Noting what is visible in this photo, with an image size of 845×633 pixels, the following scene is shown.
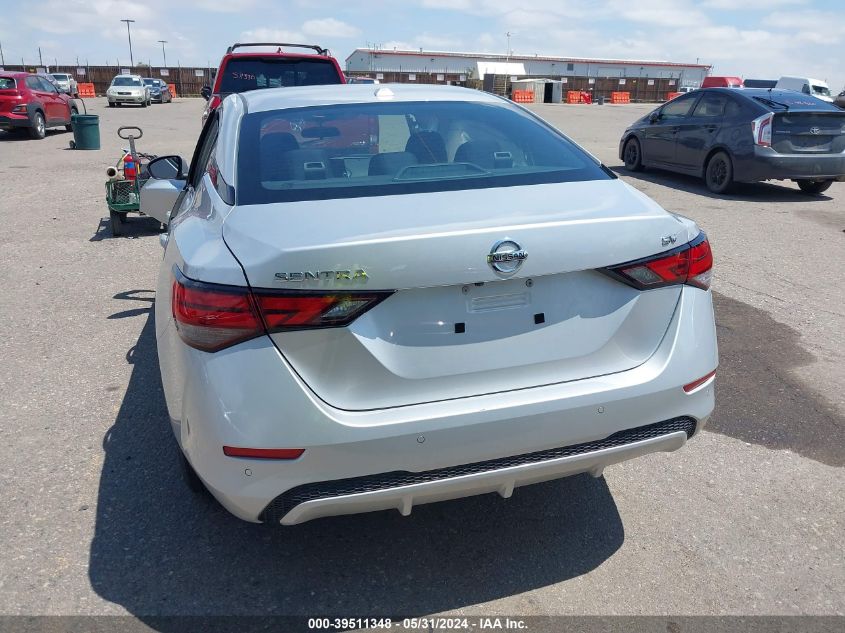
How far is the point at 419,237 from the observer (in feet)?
7.65

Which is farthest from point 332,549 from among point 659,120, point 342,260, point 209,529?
point 659,120

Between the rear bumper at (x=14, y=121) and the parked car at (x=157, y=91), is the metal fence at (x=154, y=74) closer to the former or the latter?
the parked car at (x=157, y=91)

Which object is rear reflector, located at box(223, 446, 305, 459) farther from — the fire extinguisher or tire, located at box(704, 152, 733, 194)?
tire, located at box(704, 152, 733, 194)

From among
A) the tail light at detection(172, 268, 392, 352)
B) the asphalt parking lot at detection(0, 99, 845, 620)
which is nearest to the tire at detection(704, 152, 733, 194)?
the asphalt parking lot at detection(0, 99, 845, 620)

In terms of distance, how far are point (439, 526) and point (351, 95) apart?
2063 millimetres

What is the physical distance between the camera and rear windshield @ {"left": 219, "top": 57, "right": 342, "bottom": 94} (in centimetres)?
1212

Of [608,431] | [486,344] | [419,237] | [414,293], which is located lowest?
[608,431]

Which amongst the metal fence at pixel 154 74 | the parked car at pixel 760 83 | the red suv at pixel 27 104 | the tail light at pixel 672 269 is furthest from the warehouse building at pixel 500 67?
the tail light at pixel 672 269

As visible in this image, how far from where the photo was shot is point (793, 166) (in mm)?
10898

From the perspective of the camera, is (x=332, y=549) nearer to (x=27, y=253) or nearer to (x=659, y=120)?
(x=27, y=253)

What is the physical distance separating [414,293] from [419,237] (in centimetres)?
17

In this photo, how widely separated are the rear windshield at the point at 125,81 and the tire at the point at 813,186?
37.0 metres

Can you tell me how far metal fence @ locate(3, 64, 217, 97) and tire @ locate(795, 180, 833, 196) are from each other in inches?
2273

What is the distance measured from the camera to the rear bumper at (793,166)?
10.9 meters
